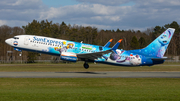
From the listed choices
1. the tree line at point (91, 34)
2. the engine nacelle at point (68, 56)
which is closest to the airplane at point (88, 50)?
the engine nacelle at point (68, 56)

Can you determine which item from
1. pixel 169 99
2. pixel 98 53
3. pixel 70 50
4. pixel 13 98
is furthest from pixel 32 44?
pixel 169 99

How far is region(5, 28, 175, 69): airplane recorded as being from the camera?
35.6m

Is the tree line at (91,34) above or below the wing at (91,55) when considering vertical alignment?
above

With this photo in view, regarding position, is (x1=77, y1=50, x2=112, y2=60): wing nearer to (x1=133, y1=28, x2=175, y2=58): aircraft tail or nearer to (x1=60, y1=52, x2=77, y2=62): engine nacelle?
(x1=60, y1=52, x2=77, y2=62): engine nacelle

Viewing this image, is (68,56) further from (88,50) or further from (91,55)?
(88,50)

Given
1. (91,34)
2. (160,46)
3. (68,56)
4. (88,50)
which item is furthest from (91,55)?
(91,34)

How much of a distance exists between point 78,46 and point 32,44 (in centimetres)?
700

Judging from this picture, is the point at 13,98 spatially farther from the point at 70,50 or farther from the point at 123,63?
the point at 123,63

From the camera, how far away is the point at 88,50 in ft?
123

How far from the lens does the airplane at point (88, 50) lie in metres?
35.6

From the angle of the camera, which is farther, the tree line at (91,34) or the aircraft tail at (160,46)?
the tree line at (91,34)

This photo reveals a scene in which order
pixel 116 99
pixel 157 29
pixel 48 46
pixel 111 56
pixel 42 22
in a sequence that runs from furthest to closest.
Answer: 1. pixel 42 22
2. pixel 157 29
3. pixel 111 56
4. pixel 48 46
5. pixel 116 99

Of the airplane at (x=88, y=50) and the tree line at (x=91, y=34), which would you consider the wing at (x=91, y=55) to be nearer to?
the airplane at (x=88, y=50)

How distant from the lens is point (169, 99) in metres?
14.1
